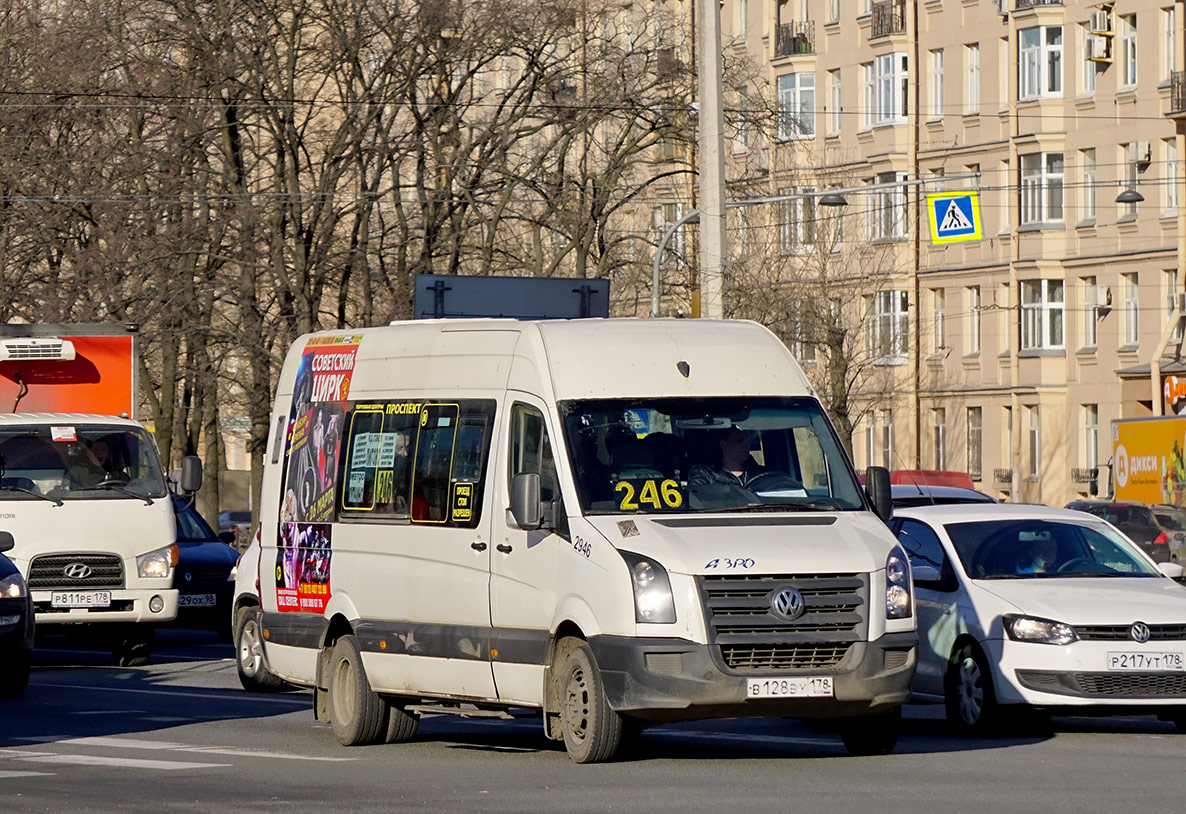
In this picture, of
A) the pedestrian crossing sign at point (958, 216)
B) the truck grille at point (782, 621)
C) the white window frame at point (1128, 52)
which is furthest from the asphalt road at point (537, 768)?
the white window frame at point (1128, 52)

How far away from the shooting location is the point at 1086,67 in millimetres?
63938

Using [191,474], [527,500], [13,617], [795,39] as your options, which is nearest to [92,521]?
[191,474]

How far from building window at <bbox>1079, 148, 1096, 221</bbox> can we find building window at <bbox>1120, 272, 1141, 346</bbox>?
2.04 meters

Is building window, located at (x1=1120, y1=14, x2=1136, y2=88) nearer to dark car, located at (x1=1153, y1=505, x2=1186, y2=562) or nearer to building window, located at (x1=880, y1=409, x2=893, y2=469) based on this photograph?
building window, located at (x1=880, y1=409, x2=893, y2=469)

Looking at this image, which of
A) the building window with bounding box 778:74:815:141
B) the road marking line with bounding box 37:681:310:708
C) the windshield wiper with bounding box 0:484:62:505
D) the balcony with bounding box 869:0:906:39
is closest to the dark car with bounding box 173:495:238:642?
the windshield wiper with bounding box 0:484:62:505

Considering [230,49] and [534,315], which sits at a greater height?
[230,49]

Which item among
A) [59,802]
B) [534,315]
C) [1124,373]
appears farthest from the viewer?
[1124,373]

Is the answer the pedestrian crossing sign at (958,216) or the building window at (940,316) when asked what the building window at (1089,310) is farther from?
the pedestrian crossing sign at (958,216)

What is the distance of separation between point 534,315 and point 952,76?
44.9 meters

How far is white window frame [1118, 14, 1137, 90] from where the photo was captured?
62188 millimetres

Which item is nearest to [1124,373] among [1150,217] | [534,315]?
[1150,217]

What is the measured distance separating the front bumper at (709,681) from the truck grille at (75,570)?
34.8 feet

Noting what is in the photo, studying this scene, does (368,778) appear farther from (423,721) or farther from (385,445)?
(423,721)

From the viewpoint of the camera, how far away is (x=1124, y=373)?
61812mm
